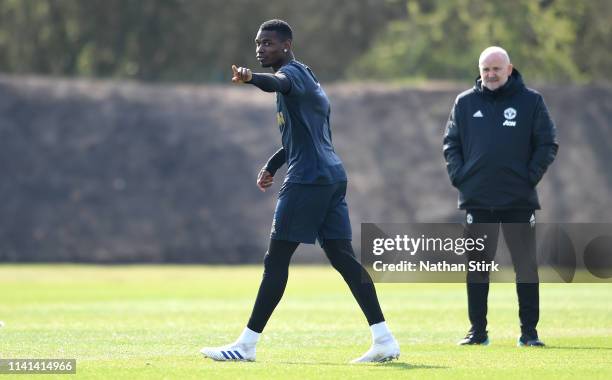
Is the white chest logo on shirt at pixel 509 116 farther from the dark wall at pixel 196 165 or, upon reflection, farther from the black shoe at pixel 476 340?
the dark wall at pixel 196 165

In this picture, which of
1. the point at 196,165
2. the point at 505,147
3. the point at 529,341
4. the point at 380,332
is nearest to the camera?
the point at 380,332

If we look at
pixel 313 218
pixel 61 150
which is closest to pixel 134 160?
pixel 61 150

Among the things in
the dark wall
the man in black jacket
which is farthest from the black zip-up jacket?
the dark wall

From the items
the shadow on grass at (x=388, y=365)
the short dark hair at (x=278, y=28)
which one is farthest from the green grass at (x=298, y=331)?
the short dark hair at (x=278, y=28)

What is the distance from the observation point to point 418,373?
32.0 ft

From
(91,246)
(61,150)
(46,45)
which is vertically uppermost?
(46,45)

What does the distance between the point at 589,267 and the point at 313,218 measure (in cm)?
447

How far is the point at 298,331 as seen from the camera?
45.8ft

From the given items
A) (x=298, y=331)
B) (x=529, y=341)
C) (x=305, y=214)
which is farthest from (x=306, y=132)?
(x=298, y=331)

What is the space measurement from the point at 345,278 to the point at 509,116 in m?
2.74

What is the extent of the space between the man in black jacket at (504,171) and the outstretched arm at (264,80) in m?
2.80

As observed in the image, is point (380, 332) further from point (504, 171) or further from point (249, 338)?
point (504, 171)

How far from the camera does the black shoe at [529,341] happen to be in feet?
39.7

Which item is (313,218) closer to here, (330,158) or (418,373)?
(330,158)
